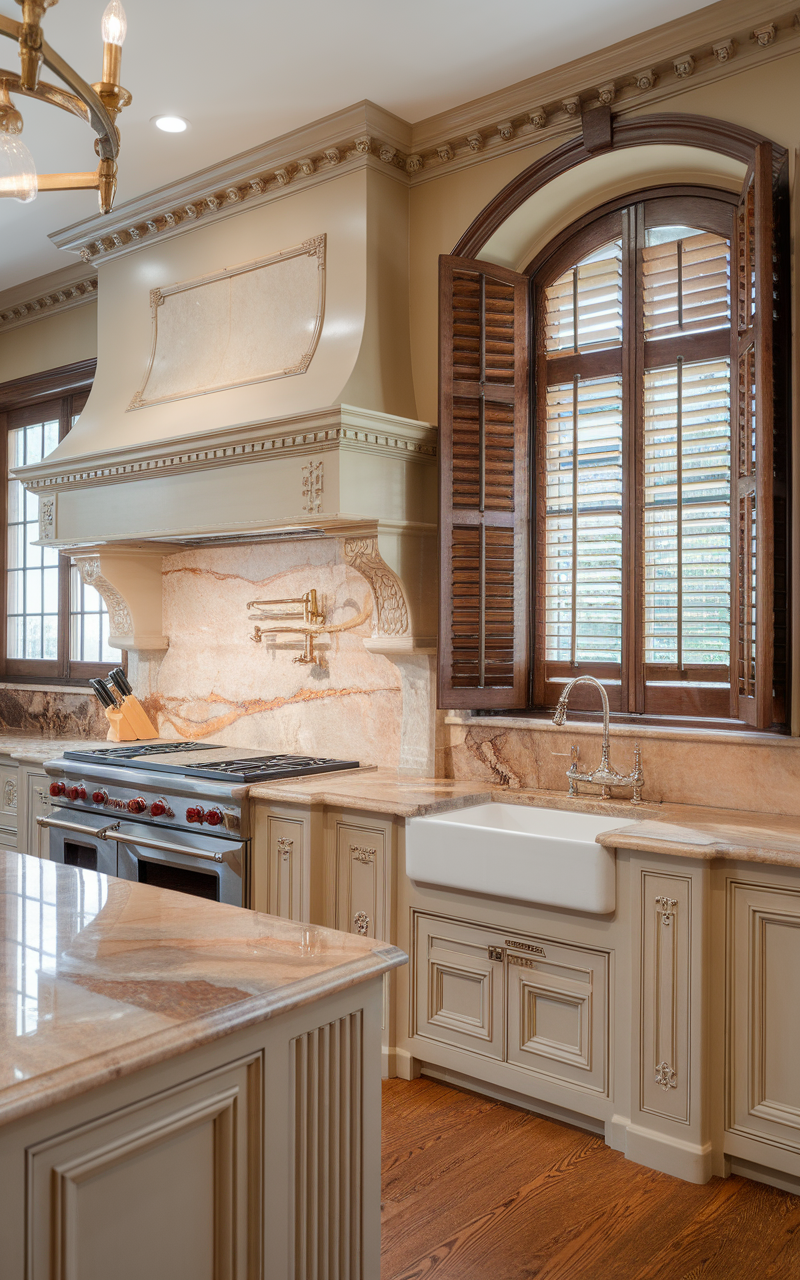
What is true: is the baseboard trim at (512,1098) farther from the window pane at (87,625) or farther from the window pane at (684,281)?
the window pane at (87,625)

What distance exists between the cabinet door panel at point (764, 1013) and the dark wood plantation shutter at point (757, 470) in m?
0.52

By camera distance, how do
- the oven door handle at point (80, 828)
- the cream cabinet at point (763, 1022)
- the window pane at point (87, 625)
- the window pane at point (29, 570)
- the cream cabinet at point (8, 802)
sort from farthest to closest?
the window pane at point (29, 570) → the window pane at point (87, 625) → the cream cabinet at point (8, 802) → the oven door handle at point (80, 828) → the cream cabinet at point (763, 1022)

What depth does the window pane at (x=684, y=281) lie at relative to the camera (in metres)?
3.19

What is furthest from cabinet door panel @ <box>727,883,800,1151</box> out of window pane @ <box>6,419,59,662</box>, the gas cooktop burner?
window pane @ <box>6,419,59,662</box>

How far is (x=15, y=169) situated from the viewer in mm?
1727

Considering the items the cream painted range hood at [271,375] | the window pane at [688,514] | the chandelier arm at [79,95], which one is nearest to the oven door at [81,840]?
the cream painted range hood at [271,375]

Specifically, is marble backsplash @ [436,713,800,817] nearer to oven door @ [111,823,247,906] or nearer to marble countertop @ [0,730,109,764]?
oven door @ [111,823,247,906]

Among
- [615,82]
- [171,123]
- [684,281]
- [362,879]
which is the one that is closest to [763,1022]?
[362,879]

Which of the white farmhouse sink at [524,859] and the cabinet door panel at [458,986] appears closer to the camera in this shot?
the white farmhouse sink at [524,859]

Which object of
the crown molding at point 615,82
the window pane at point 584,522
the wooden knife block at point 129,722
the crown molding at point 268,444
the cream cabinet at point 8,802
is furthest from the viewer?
the wooden knife block at point 129,722

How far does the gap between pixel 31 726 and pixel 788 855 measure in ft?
14.1

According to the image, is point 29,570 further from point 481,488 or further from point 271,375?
point 481,488

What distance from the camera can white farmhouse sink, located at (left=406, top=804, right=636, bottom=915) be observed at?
265 centimetres

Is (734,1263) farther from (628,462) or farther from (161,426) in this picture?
(161,426)
